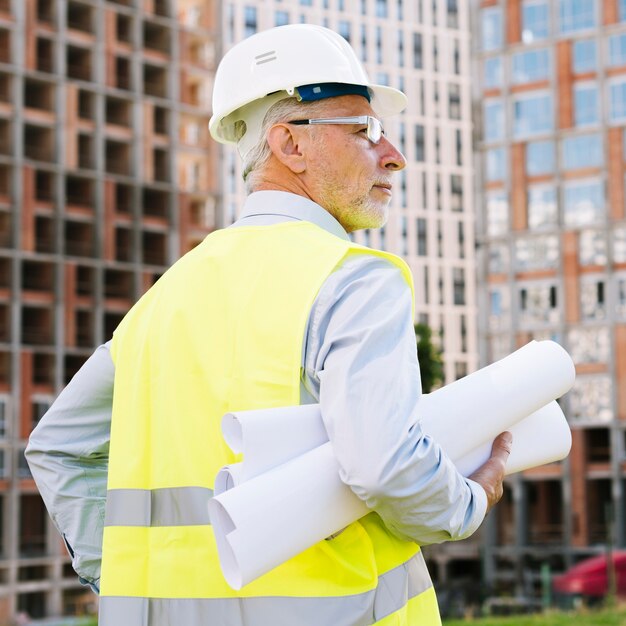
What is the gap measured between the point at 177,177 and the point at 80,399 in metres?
49.1

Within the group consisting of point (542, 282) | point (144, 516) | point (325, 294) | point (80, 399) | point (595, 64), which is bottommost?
point (144, 516)

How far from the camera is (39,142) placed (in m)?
47.3

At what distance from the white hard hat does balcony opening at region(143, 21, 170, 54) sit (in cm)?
5043

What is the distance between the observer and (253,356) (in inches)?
63.1

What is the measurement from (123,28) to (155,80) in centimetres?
239

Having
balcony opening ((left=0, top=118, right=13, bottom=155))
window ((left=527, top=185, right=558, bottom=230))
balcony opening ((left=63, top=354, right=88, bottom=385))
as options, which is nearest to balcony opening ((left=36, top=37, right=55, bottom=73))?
balcony opening ((left=0, top=118, right=13, bottom=155))

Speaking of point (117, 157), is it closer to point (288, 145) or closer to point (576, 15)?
point (576, 15)

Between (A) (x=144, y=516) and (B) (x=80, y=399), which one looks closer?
(A) (x=144, y=516)

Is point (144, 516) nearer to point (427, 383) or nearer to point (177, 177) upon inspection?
point (427, 383)

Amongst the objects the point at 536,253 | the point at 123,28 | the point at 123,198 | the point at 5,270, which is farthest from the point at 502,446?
the point at 536,253

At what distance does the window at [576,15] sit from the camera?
54969 millimetres

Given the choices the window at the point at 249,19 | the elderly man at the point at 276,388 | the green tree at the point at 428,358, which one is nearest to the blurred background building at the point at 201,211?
the green tree at the point at 428,358

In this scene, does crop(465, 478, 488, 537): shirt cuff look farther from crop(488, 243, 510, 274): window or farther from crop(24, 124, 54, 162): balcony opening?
crop(488, 243, 510, 274): window

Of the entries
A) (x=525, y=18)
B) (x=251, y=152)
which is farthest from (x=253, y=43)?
(x=525, y=18)
